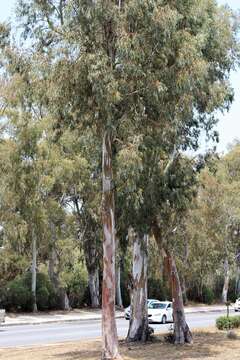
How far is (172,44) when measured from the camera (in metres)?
16.4

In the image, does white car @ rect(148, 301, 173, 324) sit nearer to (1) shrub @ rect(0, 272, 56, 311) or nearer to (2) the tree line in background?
(1) shrub @ rect(0, 272, 56, 311)

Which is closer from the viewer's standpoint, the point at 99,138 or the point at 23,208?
the point at 99,138

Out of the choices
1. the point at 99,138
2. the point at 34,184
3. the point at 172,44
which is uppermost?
the point at 34,184

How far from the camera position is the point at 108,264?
1684cm

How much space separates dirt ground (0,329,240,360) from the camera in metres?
17.8

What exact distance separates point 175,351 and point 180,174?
209 inches

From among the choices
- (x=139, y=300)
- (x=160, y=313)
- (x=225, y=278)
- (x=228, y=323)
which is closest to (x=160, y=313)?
(x=160, y=313)

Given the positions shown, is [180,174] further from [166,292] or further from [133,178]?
[166,292]

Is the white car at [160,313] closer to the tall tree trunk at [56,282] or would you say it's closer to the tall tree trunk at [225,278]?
the tall tree trunk at [56,282]

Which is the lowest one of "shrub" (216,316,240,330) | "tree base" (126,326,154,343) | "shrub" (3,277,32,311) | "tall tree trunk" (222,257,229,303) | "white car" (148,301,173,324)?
"tree base" (126,326,154,343)

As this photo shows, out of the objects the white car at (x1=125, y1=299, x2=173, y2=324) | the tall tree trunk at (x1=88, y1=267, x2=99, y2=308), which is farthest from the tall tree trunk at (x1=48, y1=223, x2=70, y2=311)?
the white car at (x1=125, y1=299, x2=173, y2=324)

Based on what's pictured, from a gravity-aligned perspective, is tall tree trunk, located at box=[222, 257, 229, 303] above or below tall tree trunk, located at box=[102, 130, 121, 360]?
above

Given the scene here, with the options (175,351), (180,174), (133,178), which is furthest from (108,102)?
(175,351)

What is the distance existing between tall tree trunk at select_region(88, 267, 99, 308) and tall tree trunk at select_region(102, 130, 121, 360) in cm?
3426
